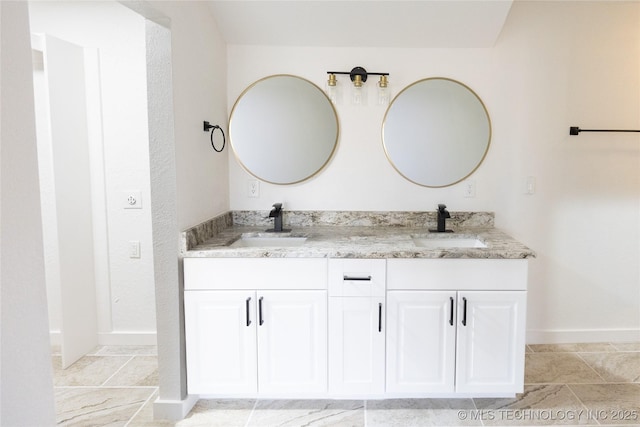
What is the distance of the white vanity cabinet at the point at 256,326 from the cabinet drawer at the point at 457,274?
38cm

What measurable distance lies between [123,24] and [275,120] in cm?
118

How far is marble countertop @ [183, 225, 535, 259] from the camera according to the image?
2.00m

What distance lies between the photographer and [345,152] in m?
2.72

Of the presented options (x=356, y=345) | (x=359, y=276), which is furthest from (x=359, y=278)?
(x=356, y=345)

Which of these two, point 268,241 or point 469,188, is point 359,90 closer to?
point 469,188

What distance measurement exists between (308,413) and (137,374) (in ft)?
3.73

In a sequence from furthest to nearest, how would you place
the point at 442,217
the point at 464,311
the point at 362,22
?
the point at 442,217 < the point at 362,22 < the point at 464,311

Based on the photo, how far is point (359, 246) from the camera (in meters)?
2.11

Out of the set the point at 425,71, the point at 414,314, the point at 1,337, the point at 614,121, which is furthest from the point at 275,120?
the point at 614,121

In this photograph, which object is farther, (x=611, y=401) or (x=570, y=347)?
(x=570, y=347)

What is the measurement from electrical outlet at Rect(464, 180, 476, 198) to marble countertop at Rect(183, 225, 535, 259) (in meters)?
0.25

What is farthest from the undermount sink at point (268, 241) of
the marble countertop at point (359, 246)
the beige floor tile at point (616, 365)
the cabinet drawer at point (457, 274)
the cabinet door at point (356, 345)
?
the beige floor tile at point (616, 365)

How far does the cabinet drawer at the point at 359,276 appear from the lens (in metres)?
2.01

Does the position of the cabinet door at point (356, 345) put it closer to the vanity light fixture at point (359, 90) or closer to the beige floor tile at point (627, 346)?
the vanity light fixture at point (359, 90)
